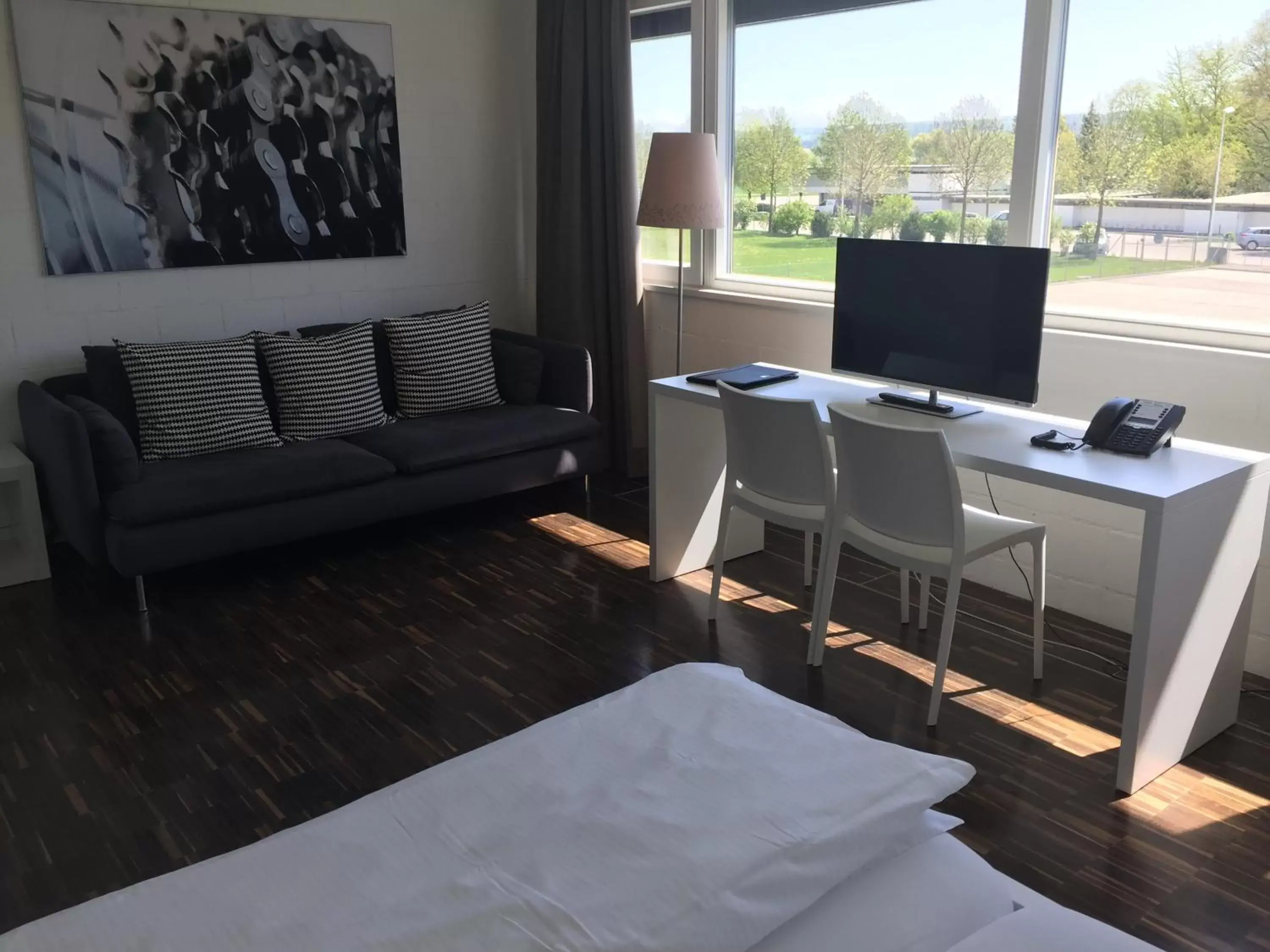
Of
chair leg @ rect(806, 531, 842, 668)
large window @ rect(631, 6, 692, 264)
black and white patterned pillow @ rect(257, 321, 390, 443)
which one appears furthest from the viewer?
large window @ rect(631, 6, 692, 264)

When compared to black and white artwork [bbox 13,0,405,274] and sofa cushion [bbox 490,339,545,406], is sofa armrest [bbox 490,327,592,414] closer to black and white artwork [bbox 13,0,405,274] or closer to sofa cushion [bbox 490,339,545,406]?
sofa cushion [bbox 490,339,545,406]

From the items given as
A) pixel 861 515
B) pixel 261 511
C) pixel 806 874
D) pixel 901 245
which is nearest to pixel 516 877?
pixel 806 874

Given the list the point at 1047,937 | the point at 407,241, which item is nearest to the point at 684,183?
the point at 407,241

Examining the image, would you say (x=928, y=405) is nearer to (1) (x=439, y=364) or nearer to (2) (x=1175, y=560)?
(2) (x=1175, y=560)

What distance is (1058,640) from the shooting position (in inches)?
134

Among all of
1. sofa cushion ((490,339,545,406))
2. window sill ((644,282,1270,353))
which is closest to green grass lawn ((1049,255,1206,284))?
window sill ((644,282,1270,353))

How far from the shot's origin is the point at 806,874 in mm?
1391

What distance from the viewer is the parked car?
3072 millimetres

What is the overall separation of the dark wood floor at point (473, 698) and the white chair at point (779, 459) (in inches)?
17.2

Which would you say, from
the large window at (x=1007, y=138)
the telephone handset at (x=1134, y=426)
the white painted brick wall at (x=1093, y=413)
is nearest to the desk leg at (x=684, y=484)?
the white painted brick wall at (x=1093, y=413)

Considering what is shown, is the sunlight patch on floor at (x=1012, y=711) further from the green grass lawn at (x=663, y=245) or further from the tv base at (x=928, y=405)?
the green grass lawn at (x=663, y=245)

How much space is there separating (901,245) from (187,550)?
8.47 ft

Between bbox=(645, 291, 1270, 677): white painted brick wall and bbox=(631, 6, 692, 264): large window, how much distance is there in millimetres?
995

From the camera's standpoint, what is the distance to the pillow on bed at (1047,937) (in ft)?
4.29
